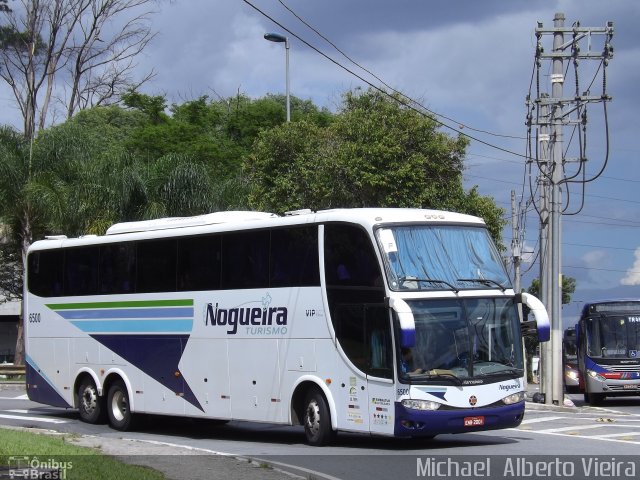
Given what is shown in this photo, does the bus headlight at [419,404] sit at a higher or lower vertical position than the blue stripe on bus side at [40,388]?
higher

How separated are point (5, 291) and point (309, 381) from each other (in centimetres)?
3275

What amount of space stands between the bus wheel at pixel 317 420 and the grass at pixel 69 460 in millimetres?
3868

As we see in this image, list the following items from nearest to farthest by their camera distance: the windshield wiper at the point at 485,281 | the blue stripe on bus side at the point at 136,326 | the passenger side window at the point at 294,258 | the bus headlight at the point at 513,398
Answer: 1. the bus headlight at the point at 513,398
2. the windshield wiper at the point at 485,281
3. the passenger side window at the point at 294,258
4. the blue stripe on bus side at the point at 136,326

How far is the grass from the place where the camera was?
11641 mm

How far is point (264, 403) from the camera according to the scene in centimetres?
1798

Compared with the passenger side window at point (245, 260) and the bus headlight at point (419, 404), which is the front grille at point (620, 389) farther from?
the bus headlight at point (419, 404)

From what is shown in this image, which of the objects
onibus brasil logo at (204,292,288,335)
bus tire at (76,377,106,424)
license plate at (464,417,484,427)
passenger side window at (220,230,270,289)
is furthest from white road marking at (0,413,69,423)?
license plate at (464,417,484,427)

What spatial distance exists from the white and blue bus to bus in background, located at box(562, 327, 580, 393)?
17239mm

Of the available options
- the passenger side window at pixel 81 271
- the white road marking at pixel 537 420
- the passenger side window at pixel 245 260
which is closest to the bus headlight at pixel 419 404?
the passenger side window at pixel 245 260

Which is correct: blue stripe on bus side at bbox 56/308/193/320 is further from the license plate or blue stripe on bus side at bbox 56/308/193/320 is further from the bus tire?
the license plate

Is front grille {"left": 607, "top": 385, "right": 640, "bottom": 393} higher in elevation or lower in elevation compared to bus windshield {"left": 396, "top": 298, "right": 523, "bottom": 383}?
lower

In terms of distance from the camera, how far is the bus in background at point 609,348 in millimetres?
29734

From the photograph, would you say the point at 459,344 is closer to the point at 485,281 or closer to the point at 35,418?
the point at 485,281

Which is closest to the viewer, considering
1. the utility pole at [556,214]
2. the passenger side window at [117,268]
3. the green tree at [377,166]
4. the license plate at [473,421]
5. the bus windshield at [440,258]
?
the license plate at [473,421]
